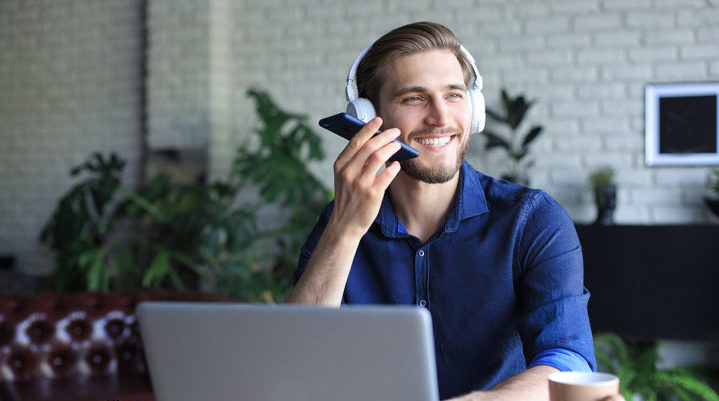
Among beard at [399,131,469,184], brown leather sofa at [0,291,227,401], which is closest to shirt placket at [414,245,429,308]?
beard at [399,131,469,184]

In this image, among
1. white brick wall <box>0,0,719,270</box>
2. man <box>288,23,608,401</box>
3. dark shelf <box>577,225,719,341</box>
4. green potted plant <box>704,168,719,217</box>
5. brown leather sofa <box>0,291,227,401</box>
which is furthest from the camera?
white brick wall <box>0,0,719,270</box>

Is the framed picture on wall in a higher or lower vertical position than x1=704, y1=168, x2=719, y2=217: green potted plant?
higher

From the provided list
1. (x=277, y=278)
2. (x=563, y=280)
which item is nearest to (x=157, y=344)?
(x=563, y=280)

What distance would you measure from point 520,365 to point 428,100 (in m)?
0.54

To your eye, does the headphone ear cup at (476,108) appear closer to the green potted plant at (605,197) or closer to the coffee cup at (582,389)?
the coffee cup at (582,389)

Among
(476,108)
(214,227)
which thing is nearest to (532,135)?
(214,227)

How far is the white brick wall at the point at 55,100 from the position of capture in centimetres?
512

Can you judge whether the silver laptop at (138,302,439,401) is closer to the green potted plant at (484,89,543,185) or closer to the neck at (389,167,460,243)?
the neck at (389,167,460,243)

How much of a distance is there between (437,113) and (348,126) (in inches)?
10.4

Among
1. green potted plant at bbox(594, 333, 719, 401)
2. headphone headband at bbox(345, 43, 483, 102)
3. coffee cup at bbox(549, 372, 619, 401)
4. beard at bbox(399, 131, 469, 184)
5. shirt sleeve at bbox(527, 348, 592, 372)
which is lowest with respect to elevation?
green potted plant at bbox(594, 333, 719, 401)

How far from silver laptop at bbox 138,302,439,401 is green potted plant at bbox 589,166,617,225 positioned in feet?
10.2

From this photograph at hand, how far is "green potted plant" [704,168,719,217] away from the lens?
3.58m

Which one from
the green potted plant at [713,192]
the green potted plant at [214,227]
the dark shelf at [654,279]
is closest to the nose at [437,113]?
the dark shelf at [654,279]

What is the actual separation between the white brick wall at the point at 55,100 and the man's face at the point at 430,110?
387cm
